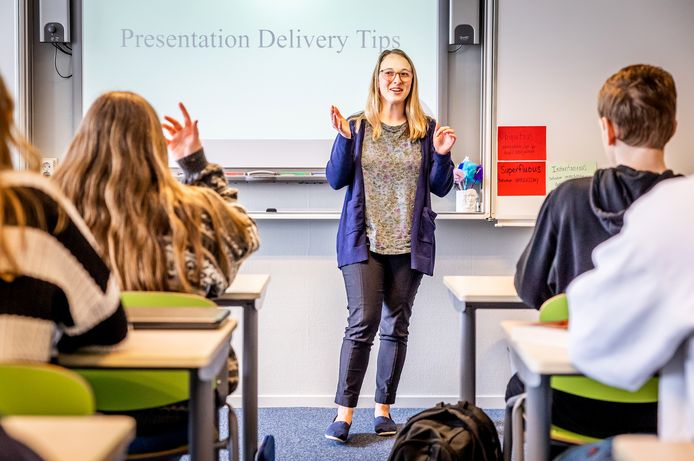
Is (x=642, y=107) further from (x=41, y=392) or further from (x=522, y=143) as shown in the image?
(x=522, y=143)

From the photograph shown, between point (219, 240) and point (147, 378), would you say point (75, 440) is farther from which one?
point (219, 240)

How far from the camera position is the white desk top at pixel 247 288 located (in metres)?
2.07

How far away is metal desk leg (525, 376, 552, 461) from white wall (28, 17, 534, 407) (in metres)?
2.01

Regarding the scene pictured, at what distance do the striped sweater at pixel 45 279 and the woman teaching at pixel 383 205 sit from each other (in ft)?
5.66

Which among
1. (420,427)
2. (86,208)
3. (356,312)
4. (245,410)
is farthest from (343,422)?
(86,208)

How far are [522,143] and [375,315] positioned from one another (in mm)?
1104

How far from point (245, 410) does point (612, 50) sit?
2.34 meters

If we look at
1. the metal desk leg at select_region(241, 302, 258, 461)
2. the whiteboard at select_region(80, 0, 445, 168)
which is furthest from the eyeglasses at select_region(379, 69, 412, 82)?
Result: the metal desk leg at select_region(241, 302, 258, 461)

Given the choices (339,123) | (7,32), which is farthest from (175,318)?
(7,32)

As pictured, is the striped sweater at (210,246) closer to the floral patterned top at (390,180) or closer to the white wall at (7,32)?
the floral patterned top at (390,180)

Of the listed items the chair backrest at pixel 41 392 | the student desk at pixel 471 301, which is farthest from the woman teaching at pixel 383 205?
the chair backrest at pixel 41 392

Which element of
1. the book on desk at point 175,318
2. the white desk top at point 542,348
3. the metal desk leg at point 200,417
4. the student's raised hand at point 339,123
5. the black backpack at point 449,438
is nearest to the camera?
the white desk top at point 542,348

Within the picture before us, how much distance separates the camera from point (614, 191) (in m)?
1.75

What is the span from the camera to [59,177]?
1.71 metres
